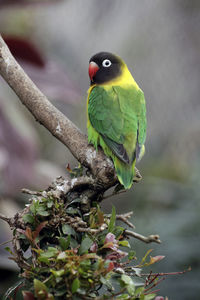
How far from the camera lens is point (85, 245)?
1.30 m

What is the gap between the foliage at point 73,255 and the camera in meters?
1.21

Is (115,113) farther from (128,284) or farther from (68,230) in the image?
(128,284)

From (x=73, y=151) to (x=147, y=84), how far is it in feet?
11.4

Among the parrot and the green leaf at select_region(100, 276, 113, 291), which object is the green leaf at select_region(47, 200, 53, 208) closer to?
the green leaf at select_region(100, 276, 113, 291)

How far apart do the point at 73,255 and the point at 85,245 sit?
68 mm

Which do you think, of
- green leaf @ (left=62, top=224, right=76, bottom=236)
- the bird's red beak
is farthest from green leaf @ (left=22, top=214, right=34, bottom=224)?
the bird's red beak

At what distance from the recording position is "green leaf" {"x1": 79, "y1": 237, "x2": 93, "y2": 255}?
129 cm

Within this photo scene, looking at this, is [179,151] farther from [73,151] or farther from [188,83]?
[73,151]

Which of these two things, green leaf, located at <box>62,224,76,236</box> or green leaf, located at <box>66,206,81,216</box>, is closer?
green leaf, located at <box>62,224,76,236</box>

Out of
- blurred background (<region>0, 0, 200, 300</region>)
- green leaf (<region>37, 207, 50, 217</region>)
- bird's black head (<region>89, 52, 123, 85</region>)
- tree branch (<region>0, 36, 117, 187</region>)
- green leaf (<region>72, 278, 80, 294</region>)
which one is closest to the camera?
green leaf (<region>72, 278, 80, 294</region>)

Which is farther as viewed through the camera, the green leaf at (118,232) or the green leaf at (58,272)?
the green leaf at (118,232)

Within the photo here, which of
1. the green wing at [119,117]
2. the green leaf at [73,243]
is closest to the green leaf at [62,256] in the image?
the green leaf at [73,243]

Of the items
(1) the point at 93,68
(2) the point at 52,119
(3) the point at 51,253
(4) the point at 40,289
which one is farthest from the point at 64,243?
(1) the point at 93,68

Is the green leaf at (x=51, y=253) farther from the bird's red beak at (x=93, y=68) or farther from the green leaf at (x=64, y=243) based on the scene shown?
the bird's red beak at (x=93, y=68)
